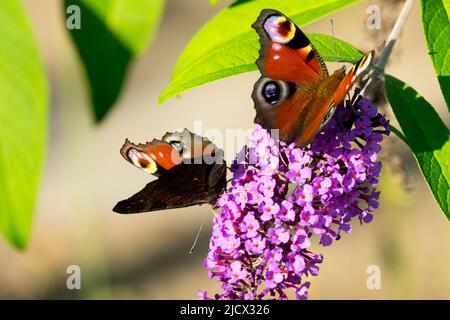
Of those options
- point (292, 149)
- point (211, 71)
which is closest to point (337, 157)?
point (292, 149)

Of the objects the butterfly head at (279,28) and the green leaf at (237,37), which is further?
the butterfly head at (279,28)

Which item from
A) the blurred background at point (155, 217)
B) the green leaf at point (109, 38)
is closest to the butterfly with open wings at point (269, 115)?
the green leaf at point (109, 38)

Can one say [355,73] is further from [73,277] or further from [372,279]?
[73,277]

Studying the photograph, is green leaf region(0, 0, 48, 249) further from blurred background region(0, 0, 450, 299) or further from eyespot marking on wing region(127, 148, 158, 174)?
blurred background region(0, 0, 450, 299)

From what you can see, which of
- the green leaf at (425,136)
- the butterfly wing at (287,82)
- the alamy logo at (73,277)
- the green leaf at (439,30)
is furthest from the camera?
the alamy logo at (73,277)

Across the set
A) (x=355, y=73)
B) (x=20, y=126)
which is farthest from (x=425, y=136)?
(x=20, y=126)

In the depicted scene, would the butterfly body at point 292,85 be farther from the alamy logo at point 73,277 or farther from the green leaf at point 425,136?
the alamy logo at point 73,277

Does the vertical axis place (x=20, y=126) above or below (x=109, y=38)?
below
